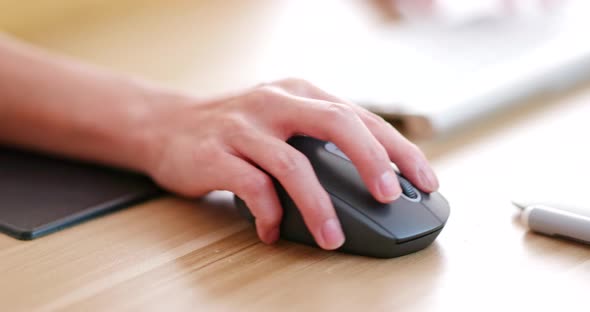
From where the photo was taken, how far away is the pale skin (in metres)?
0.65

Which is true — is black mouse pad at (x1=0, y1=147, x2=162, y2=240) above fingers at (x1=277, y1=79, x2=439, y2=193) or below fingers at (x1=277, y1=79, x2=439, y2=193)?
above

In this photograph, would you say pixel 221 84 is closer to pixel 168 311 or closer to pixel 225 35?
pixel 225 35

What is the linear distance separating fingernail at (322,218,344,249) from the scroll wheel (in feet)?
0.21

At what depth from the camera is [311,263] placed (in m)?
0.64

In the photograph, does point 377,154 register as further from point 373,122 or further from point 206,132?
point 206,132

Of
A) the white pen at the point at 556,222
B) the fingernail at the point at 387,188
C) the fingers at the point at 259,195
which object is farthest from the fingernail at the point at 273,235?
the white pen at the point at 556,222

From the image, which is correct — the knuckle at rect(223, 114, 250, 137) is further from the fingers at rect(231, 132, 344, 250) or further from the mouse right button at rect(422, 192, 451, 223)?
the mouse right button at rect(422, 192, 451, 223)

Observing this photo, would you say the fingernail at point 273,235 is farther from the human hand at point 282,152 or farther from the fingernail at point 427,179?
the fingernail at point 427,179

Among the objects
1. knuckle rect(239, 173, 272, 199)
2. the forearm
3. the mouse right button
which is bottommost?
the mouse right button

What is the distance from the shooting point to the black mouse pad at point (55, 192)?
0.74 metres

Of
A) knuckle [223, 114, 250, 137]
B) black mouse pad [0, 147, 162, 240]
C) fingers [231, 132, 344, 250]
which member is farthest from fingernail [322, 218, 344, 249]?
black mouse pad [0, 147, 162, 240]

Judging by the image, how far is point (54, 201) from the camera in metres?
0.78

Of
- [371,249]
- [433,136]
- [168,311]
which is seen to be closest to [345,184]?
[371,249]

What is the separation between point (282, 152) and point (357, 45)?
69 cm
